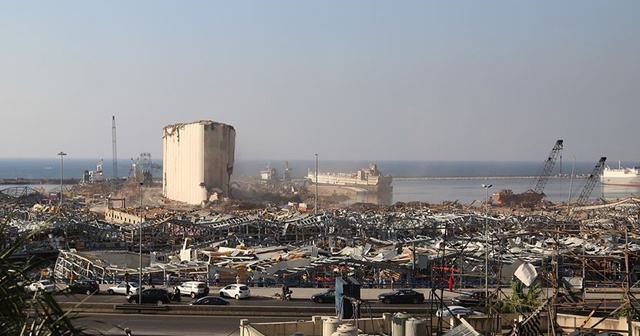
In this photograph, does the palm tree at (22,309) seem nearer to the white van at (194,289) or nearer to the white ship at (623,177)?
the white van at (194,289)

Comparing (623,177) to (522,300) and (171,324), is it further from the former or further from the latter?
(171,324)

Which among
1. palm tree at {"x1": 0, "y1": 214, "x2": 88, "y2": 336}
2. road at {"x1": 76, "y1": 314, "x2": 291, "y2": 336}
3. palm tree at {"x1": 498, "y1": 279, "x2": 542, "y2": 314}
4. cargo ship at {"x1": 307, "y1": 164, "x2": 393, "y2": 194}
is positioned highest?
palm tree at {"x1": 0, "y1": 214, "x2": 88, "y2": 336}

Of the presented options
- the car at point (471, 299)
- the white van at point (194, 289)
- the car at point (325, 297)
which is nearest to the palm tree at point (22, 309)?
the car at point (471, 299)

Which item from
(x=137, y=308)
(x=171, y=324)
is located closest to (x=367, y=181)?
(x=137, y=308)

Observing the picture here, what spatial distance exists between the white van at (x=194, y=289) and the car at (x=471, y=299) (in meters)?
5.76

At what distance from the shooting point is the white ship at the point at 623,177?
12125 centimetres

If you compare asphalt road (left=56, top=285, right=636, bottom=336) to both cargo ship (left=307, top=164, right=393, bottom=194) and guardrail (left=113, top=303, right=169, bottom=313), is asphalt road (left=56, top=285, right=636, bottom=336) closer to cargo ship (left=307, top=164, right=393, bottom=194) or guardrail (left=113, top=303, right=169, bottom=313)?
guardrail (left=113, top=303, right=169, bottom=313)

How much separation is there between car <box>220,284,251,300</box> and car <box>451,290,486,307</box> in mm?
4693

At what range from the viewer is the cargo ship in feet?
349

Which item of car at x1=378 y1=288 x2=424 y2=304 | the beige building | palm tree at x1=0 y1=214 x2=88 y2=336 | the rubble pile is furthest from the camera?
the beige building

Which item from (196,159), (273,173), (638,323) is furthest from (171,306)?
(273,173)

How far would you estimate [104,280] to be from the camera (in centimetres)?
2273

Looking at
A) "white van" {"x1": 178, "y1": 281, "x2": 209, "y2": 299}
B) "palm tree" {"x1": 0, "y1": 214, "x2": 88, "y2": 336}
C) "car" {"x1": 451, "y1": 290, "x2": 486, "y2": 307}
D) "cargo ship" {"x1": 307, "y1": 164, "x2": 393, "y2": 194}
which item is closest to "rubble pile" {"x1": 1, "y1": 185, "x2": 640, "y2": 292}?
"car" {"x1": 451, "y1": 290, "x2": 486, "y2": 307}

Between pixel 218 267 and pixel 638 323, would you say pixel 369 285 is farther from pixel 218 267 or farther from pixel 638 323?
pixel 638 323
